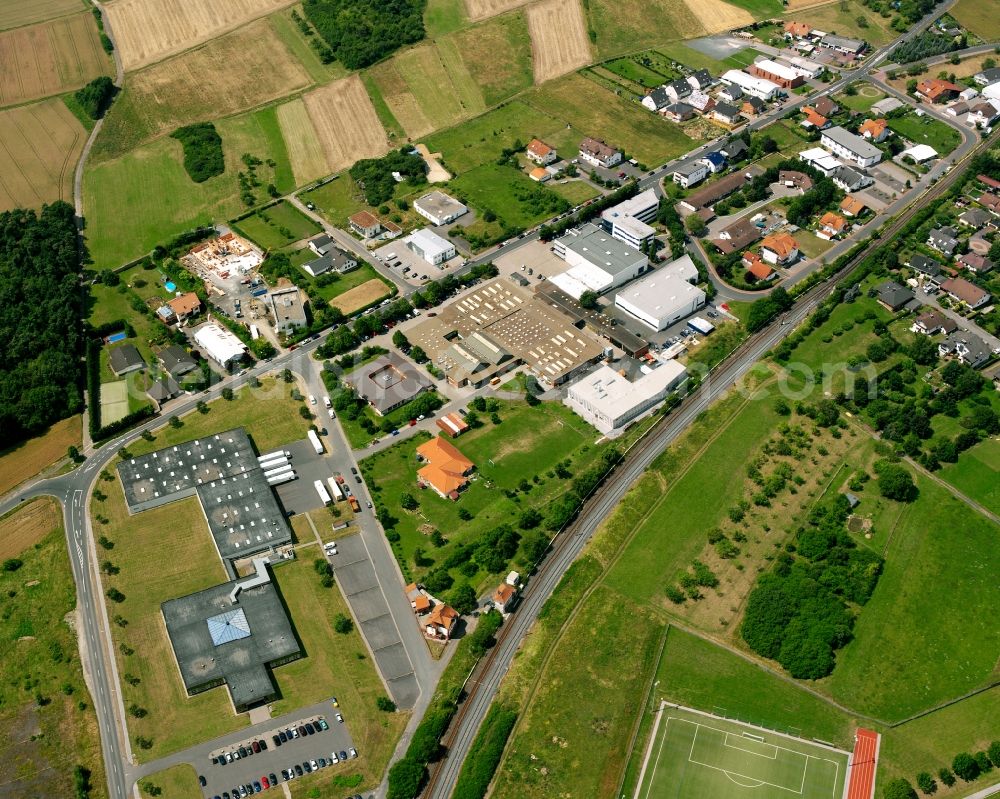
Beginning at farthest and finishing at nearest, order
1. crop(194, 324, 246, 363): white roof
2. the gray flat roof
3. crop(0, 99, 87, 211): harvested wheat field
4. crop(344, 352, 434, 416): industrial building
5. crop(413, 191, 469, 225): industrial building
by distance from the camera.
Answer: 1. crop(0, 99, 87, 211): harvested wheat field
2. crop(413, 191, 469, 225): industrial building
3. crop(194, 324, 246, 363): white roof
4. crop(344, 352, 434, 416): industrial building
5. the gray flat roof

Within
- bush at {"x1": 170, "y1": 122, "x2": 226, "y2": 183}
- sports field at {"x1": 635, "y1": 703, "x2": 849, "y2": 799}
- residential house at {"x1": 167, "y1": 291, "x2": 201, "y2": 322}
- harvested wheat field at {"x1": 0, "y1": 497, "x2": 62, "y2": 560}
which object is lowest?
sports field at {"x1": 635, "y1": 703, "x2": 849, "y2": 799}

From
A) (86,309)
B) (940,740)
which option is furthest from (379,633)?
(86,309)

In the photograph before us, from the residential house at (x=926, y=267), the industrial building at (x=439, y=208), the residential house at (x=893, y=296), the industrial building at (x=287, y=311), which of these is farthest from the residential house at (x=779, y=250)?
the industrial building at (x=287, y=311)

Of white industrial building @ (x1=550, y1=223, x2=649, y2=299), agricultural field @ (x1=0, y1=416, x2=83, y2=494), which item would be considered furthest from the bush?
white industrial building @ (x1=550, y1=223, x2=649, y2=299)

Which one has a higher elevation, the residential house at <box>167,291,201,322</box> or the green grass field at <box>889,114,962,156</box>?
the residential house at <box>167,291,201,322</box>

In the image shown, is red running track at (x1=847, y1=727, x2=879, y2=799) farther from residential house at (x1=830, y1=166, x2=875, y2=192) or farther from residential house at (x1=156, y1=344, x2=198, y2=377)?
residential house at (x1=830, y1=166, x2=875, y2=192)

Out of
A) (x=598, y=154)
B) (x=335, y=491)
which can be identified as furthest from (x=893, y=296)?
(x=335, y=491)
